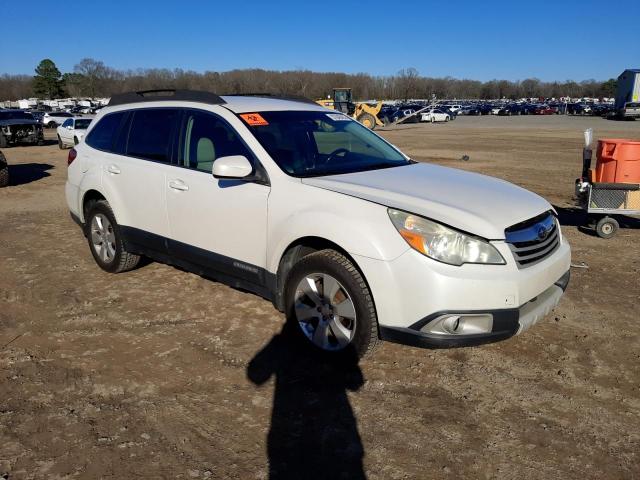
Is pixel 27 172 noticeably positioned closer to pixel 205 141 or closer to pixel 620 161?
pixel 205 141

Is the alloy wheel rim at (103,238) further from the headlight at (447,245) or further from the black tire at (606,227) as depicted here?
the black tire at (606,227)

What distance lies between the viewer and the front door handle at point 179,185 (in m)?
4.42

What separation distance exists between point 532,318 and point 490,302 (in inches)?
16.5

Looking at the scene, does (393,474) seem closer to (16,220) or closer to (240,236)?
(240,236)

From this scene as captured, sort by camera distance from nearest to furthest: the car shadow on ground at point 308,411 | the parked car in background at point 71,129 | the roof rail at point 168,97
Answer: the car shadow on ground at point 308,411
the roof rail at point 168,97
the parked car in background at point 71,129

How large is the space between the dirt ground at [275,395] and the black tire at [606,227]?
202 cm

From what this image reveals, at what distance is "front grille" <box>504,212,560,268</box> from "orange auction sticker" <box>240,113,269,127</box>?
2085mm

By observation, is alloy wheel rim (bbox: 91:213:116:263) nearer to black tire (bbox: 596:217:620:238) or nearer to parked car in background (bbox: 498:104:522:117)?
black tire (bbox: 596:217:620:238)

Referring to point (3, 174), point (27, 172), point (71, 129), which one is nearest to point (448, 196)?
point (3, 174)

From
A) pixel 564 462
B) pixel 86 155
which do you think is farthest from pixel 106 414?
pixel 86 155

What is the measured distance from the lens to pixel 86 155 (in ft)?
18.8

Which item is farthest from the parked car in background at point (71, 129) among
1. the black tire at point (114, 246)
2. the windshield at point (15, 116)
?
the black tire at point (114, 246)

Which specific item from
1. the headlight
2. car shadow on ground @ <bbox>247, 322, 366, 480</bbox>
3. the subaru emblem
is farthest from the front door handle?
the subaru emblem

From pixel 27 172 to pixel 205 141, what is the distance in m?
13.8
